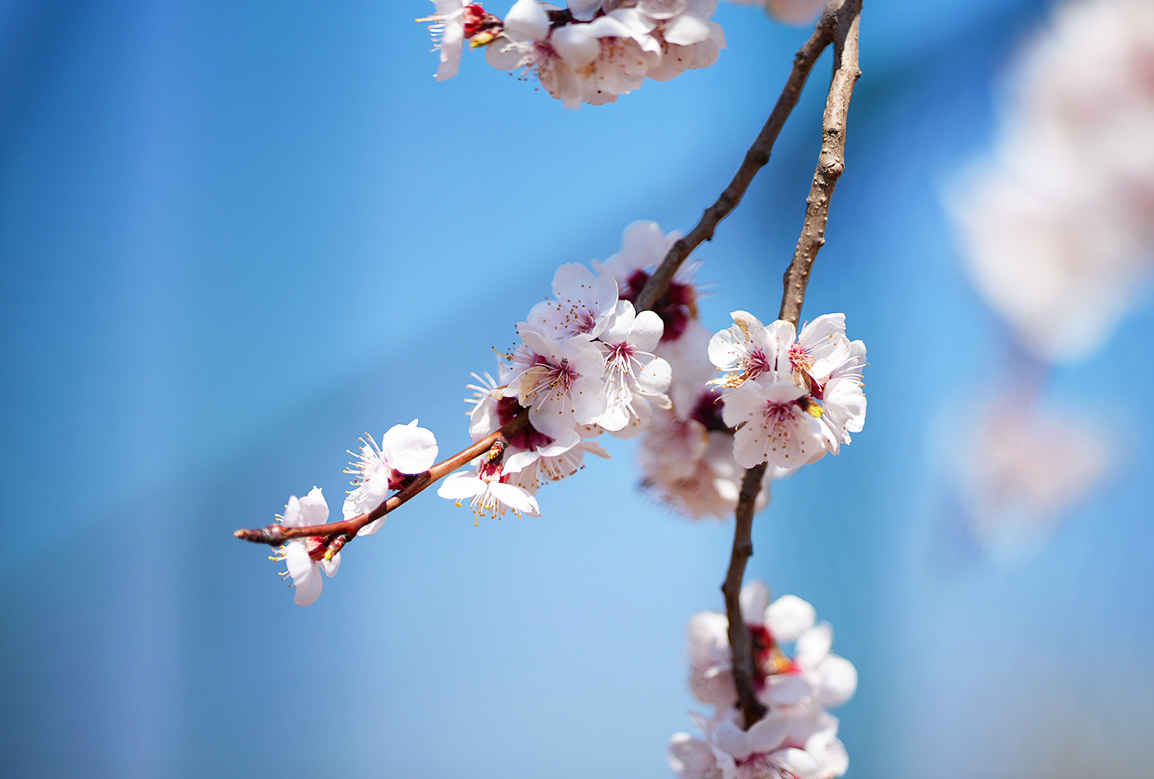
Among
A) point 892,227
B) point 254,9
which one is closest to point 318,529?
point 892,227

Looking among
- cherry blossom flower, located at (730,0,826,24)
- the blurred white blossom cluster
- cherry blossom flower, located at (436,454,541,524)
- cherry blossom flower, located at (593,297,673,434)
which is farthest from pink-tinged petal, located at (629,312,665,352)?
the blurred white blossom cluster

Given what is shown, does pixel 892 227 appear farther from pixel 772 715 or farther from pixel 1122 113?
pixel 772 715

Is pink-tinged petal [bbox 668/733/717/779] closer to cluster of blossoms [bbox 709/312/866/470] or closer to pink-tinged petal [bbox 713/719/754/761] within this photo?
pink-tinged petal [bbox 713/719/754/761]

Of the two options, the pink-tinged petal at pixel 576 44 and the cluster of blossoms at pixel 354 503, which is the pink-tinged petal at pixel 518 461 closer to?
the cluster of blossoms at pixel 354 503

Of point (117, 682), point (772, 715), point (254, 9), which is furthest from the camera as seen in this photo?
point (254, 9)

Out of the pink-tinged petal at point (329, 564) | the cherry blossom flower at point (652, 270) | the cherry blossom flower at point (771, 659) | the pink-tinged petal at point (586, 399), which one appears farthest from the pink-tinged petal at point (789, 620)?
the pink-tinged petal at point (329, 564)

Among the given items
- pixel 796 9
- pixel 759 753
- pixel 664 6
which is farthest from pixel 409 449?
pixel 796 9
